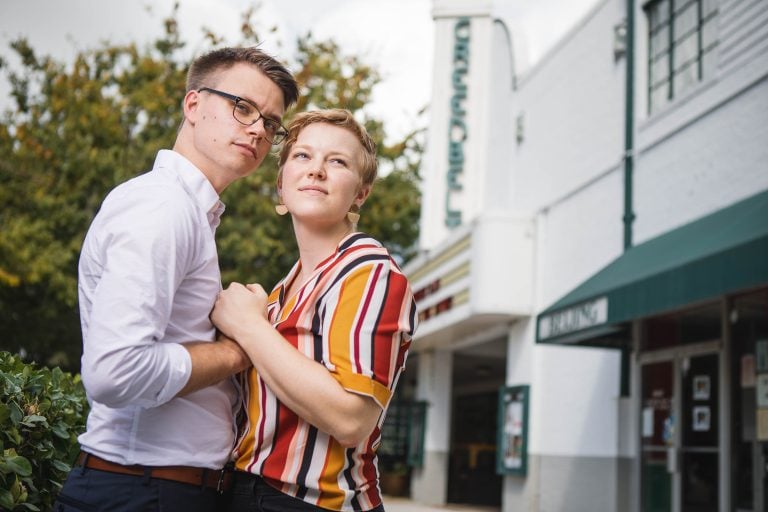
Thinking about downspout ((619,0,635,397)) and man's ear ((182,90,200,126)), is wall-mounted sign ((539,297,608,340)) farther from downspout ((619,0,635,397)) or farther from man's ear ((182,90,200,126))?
man's ear ((182,90,200,126))

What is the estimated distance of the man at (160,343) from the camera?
6.50 feet

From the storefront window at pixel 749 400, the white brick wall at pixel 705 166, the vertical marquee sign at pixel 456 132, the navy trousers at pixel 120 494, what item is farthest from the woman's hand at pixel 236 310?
the vertical marquee sign at pixel 456 132

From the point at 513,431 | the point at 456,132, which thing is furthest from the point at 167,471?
the point at 456,132

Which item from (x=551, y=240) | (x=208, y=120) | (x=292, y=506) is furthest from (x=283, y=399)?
A: (x=551, y=240)

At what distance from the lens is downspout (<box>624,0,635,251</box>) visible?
465 inches

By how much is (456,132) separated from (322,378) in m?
16.5

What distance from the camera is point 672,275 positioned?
27.1 ft

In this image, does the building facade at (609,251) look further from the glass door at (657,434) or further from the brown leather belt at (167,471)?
the brown leather belt at (167,471)

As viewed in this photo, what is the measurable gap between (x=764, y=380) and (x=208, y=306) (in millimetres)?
8008

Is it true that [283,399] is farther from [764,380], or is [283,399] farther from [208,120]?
[764,380]

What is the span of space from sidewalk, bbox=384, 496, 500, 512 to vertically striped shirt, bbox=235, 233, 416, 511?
13.9m

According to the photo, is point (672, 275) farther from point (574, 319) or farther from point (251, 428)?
point (251, 428)

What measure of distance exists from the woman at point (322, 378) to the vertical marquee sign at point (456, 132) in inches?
621

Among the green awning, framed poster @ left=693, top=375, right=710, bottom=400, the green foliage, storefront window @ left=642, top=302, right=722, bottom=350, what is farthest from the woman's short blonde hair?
framed poster @ left=693, top=375, right=710, bottom=400
